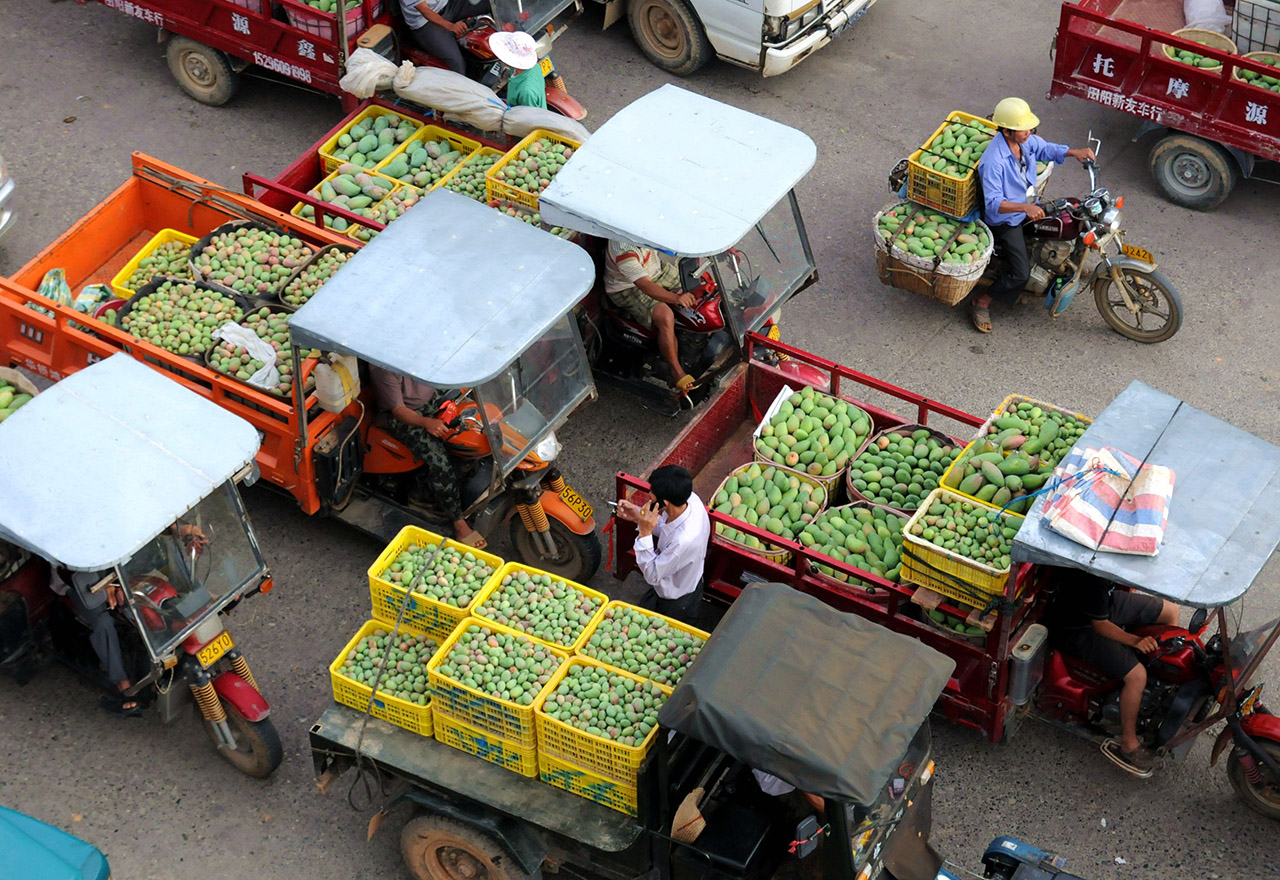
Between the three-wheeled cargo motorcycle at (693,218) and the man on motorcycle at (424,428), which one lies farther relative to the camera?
the three-wheeled cargo motorcycle at (693,218)

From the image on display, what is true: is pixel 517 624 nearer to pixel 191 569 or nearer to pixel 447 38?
pixel 191 569

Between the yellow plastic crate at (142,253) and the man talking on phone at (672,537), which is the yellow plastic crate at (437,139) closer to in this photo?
the yellow plastic crate at (142,253)

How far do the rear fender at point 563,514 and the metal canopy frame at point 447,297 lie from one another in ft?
4.20

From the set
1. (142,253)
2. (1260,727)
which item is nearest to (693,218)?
(142,253)

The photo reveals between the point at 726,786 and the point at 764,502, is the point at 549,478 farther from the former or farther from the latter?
the point at 726,786

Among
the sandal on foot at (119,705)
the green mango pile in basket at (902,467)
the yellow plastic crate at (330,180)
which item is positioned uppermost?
the yellow plastic crate at (330,180)

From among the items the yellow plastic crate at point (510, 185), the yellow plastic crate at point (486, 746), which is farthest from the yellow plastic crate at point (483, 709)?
the yellow plastic crate at point (510, 185)

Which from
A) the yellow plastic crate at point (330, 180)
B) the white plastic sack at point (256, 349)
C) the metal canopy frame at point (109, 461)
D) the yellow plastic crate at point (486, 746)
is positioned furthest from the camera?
the yellow plastic crate at point (330, 180)

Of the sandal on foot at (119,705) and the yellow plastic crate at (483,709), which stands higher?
the yellow plastic crate at (483,709)

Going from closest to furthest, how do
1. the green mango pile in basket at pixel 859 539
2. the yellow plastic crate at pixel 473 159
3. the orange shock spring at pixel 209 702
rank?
the orange shock spring at pixel 209 702 < the green mango pile in basket at pixel 859 539 < the yellow plastic crate at pixel 473 159

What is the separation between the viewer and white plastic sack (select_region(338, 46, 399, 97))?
10.8 metres

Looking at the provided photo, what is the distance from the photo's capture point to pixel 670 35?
13.0 metres

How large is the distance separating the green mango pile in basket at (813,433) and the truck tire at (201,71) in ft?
20.3

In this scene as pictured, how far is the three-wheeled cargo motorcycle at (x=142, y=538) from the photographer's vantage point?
6859 millimetres
